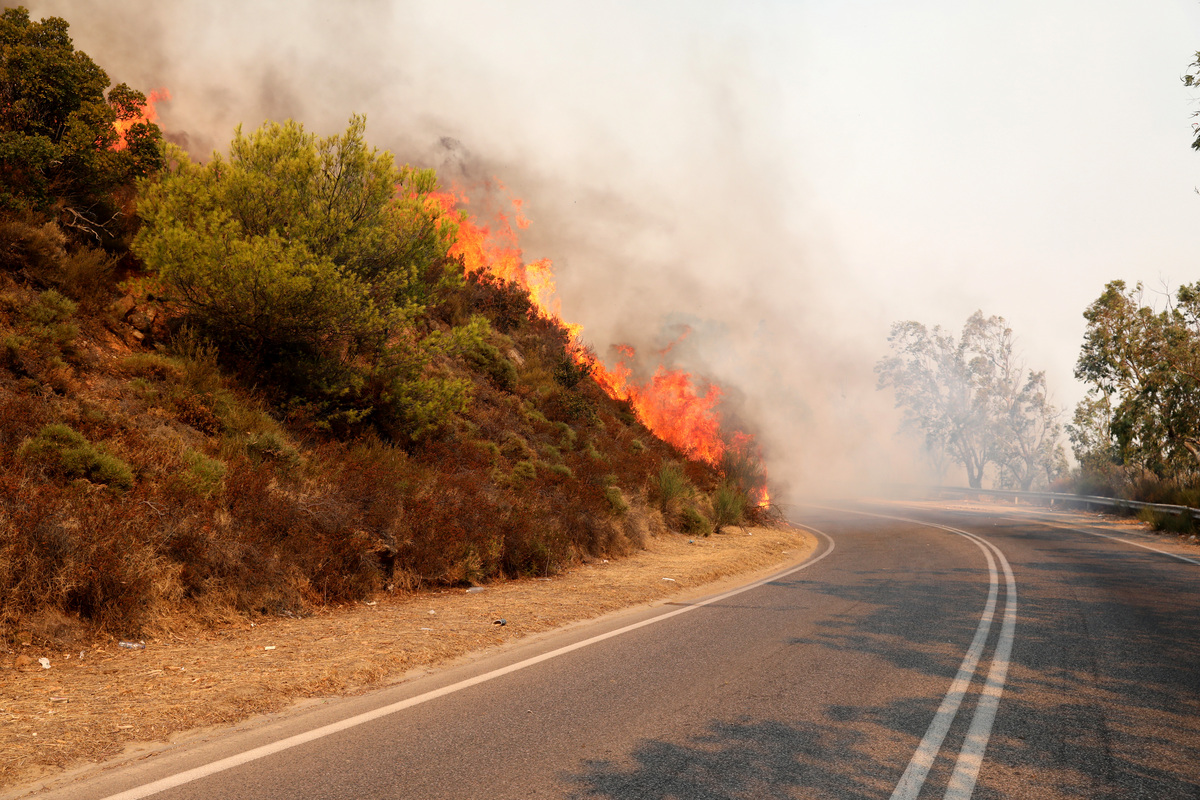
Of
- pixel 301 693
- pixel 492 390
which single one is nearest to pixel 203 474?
pixel 301 693

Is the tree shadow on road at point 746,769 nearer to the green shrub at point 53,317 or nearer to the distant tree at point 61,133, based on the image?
the green shrub at point 53,317

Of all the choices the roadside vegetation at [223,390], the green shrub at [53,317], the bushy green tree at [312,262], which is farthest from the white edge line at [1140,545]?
the green shrub at [53,317]

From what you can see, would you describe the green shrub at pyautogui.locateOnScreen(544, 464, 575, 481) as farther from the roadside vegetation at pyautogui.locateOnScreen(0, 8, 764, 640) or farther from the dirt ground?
the dirt ground

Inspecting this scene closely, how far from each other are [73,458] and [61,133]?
304 inches

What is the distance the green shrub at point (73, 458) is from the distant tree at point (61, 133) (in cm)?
543

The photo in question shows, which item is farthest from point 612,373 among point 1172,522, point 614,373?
point 1172,522

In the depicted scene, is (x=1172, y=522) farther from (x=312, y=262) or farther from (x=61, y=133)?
(x=61, y=133)

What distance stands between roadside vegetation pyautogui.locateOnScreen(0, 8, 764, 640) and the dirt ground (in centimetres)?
45

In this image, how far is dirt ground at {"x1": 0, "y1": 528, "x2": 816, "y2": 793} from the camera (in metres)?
4.22

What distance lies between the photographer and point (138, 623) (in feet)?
21.0

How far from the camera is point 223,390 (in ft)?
33.6

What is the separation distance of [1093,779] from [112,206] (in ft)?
50.2

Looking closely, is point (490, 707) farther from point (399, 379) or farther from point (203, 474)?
point (399, 379)

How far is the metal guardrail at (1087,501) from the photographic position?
21.1 metres
